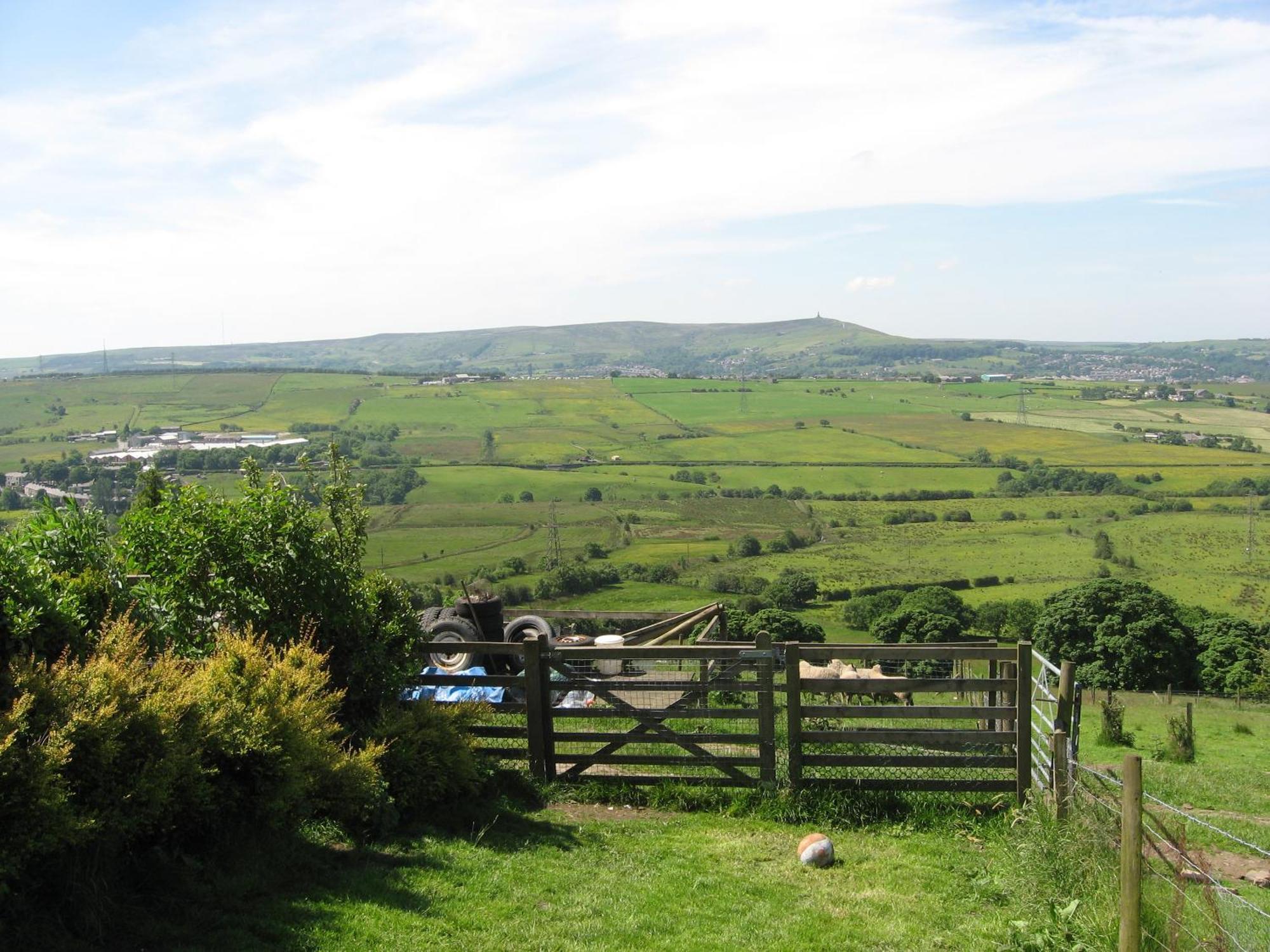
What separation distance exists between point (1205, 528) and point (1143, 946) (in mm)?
113137

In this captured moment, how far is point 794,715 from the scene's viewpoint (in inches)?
364

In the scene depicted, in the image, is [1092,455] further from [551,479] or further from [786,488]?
[551,479]

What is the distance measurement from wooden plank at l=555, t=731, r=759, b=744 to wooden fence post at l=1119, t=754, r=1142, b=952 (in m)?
4.39

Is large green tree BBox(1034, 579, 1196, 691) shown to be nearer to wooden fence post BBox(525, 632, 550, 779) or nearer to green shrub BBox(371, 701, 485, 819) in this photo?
wooden fence post BBox(525, 632, 550, 779)

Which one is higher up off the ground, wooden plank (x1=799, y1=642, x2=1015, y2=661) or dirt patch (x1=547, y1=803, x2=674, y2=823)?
wooden plank (x1=799, y1=642, x2=1015, y2=661)

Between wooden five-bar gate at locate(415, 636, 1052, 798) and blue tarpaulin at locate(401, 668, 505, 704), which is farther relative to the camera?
blue tarpaulin at locate(401, 668, 505, 704)

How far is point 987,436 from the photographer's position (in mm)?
170625

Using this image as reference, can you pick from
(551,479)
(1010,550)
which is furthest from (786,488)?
(1010,550)

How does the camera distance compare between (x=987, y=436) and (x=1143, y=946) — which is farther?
(x=987, y=436)

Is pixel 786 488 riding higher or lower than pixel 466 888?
lower

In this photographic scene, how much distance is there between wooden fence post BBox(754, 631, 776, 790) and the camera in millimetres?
9281

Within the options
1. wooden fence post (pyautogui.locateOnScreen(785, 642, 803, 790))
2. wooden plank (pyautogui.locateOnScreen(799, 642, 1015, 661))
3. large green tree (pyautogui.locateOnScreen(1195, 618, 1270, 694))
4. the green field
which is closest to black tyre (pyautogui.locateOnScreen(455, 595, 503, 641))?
wooden plank (pyautogui.locateOnScreen(799, 642, 1015, 661))

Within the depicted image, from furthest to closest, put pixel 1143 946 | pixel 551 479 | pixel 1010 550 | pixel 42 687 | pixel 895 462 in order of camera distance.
A: pixel 895 462 < pixel 551 479 < pixel 1010 550 < pixel 42 687 < pixel 1143 946

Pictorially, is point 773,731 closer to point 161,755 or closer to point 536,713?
point 536,713
